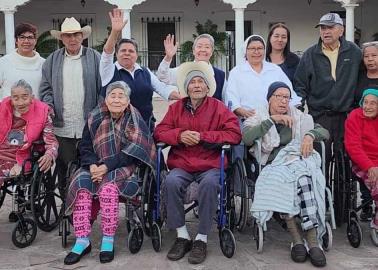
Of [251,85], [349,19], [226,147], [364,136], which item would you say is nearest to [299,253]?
[226,147]

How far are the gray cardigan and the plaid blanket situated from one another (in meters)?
0.46

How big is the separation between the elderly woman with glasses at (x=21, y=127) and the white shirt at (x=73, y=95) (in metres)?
0.22

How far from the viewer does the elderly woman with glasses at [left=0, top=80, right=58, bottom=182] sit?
487cm

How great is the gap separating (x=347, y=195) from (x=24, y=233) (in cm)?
278

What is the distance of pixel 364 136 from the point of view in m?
4.79

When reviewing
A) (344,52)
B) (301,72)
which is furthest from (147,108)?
(344,52)

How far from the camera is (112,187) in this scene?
4.39m

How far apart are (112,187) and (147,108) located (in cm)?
109

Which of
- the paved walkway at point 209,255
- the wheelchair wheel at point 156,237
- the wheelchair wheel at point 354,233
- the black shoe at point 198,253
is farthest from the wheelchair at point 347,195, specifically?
the wheelchair wheel at point 156,237

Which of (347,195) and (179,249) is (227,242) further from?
(347,195)

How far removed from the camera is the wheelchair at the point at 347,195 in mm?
4629

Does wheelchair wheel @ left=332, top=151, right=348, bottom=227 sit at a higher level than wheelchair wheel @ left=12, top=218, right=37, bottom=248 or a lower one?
higher

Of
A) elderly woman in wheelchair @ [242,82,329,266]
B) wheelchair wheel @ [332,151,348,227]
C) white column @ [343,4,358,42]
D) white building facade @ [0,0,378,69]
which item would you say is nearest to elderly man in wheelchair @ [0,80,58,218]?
elderly woman in wheelchair @ [242,82,329,266]

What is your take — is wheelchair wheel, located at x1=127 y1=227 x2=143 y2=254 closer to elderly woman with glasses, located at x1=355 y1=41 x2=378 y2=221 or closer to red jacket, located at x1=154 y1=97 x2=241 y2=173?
red jacket, located at x1=154 y1=97 x2=241 y2=173
